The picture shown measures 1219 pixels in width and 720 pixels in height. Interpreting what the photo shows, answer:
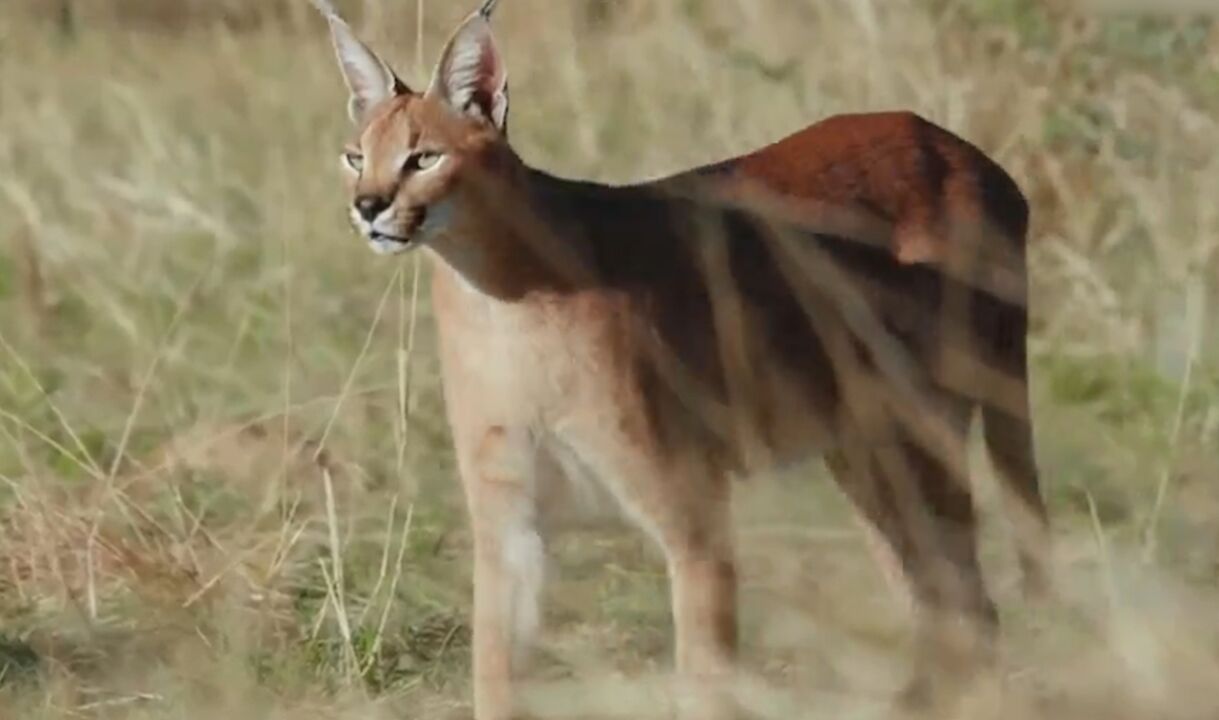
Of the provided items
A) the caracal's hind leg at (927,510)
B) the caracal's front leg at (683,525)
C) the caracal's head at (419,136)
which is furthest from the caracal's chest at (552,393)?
the caracal's hind leg at (927,510)

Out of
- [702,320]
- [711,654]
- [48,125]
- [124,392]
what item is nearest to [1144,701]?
[711,654]

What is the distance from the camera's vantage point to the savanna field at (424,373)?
4.14 m

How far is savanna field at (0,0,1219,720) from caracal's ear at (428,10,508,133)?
0.47m

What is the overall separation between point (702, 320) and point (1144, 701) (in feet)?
3.63

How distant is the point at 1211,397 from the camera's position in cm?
507

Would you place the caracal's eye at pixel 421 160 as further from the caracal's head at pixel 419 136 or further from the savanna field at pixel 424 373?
the savanna field at pixel 424 373

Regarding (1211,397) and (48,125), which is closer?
(1211,397)

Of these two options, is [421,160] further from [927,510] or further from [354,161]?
[927,510]

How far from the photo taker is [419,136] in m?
4.11

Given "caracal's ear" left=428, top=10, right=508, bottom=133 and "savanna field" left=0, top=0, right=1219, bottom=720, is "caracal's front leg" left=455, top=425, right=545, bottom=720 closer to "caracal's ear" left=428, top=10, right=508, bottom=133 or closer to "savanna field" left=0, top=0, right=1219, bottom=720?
"savanna field" left=0, top=0, right=1219, bottom=720

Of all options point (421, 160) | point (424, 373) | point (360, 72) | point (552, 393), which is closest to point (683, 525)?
point (552, 393)

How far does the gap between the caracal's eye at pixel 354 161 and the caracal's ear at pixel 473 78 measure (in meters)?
0.14

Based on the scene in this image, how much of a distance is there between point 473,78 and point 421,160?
0.18 meters

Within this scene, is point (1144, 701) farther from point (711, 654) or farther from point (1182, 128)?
point (1182, 128)
